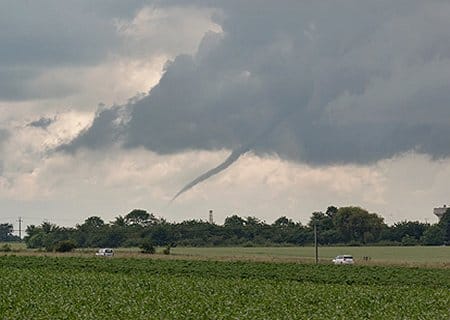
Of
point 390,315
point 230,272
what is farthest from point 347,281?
point 390,315

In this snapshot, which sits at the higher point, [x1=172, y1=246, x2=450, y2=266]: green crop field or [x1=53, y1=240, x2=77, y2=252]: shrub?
[x1=53, y1=240, x2=77, y2=252]: shrub

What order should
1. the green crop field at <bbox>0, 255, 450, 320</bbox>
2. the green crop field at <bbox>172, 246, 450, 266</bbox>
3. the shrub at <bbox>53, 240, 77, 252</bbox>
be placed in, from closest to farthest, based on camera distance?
the green crop field at <bbox>0, 255, 450, 320</bbox>
the green crop field at <bbox>172, 246, 450, 266</bbox>
the shrub at <bbox>53, 240, 77, 252</bbox>

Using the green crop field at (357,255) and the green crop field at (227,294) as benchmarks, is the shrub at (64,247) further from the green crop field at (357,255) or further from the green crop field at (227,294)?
the green crop field at (227,294)

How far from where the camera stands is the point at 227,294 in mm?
53062

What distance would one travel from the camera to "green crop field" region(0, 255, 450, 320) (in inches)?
1700

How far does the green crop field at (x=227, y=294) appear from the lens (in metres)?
43.2

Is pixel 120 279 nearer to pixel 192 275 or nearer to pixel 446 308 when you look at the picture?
pixel 192 275

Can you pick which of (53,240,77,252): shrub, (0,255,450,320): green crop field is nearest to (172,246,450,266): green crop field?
(53,240,77,252): shrub

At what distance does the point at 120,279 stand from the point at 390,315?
24781 mm

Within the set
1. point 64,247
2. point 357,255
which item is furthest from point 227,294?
point 357,255

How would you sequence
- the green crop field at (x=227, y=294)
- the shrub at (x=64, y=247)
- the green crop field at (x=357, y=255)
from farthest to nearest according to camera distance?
1. the shrub at (x=64, y=247)
2. the green crop field at (x=357, y=255)
3. the green crop field at (x=227, y=294)

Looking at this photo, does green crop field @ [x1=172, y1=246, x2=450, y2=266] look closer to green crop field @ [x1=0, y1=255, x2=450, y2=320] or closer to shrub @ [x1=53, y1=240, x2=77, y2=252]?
shrub @ [x1=53, y1=240, x2=77, y2=252]

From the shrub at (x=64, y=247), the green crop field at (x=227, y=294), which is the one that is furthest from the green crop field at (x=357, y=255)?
the green crop field at (x=227, y=294)

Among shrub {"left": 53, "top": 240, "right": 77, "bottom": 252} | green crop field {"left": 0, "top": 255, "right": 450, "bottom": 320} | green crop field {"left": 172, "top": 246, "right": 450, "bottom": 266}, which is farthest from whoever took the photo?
shrub {"left": 53, "top": 240, "right": 77, "bottom": 252}
